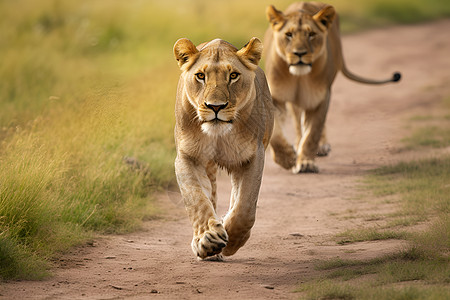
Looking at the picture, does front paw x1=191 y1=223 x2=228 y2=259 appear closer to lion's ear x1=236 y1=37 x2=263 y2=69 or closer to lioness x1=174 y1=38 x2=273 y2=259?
lioness x1=174 y1=38 x2=273 y2=259

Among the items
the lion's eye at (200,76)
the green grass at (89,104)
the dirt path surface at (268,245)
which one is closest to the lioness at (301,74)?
the dirt path surface at (268,245)

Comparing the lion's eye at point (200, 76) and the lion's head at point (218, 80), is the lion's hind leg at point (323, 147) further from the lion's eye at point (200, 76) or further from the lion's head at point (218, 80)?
the lion's eye at point (200, 76)

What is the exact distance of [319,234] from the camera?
6.18 meters

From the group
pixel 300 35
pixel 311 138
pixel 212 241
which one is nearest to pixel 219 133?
pixel 212 241

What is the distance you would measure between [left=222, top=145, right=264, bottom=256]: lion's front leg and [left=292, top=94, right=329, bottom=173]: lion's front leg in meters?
3.45

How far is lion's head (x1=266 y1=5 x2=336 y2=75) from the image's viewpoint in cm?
835

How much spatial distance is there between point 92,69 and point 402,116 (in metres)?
4.91

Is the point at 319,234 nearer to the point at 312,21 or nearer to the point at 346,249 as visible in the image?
the point at 346,249

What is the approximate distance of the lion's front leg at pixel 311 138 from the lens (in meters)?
8.63

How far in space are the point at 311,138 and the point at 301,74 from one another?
71 cm

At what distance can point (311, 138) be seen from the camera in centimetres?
865

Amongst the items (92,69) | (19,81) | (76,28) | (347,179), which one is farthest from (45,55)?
(347,179)

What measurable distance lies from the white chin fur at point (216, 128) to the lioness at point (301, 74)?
3536 mm

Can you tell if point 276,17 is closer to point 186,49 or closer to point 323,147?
point 323,147
